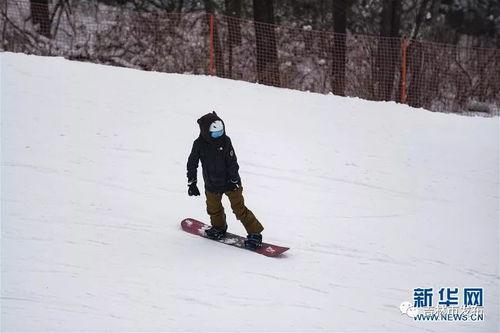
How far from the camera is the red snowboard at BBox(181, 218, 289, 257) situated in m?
5.96

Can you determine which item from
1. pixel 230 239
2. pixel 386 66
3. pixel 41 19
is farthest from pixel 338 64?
pixel 230 239

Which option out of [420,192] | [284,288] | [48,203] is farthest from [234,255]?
[420,192]

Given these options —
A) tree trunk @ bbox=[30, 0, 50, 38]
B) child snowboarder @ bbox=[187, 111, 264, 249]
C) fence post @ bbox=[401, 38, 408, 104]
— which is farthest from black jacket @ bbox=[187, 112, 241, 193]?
tree trunk @ bbox=[30, 0, 50, 38]

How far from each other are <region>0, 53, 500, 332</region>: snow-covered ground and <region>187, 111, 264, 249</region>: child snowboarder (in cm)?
35

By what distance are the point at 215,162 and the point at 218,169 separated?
0.25ft

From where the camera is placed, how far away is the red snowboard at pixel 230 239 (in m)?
5.96

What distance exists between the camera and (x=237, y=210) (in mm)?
5996

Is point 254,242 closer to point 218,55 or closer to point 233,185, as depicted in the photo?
point 233,185

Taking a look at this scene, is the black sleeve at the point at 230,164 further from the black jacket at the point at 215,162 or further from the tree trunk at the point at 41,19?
the tree trunk at the point at 41,19

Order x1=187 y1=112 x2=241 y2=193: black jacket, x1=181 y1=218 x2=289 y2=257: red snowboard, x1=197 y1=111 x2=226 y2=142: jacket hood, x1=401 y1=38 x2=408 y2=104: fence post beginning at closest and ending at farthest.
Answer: x1=197 y1=111 x2=226 y2=142: jacket hood → x1=187 y1=112 x2=241 y2=193: black jacket → x1=181 y1=218 x2=289 y2=257: red snowboard → x1=401 y1=38 x2=408 y2=104: fence post

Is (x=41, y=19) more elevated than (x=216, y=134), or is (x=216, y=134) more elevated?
(x=41, y=19)

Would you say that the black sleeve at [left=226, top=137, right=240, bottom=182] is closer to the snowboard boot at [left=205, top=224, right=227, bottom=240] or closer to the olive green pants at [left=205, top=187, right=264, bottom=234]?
the olive green pants at [left=205, top=187, right=264, bottom=234]

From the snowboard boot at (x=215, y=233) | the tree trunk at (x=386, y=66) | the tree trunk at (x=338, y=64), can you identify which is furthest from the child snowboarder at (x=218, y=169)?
the tree trunk at (x=338, y=64)

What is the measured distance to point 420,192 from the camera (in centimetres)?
839
